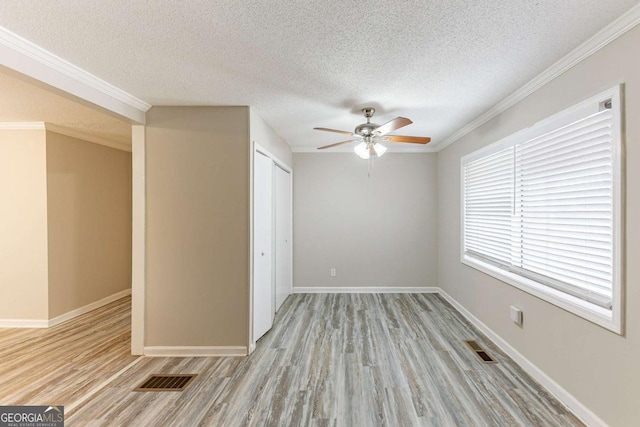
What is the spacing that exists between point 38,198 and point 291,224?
3.35 m

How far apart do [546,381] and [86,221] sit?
5620 mm

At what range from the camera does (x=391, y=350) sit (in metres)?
2.94

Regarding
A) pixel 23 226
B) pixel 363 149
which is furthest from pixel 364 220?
pixel 23 226

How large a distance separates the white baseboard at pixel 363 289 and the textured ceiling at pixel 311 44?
10.7ft

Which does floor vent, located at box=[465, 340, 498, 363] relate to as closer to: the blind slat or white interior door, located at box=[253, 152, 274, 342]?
the blind slat

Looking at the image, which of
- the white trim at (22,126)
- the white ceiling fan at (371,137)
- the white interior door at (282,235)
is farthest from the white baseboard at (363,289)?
the white trim at (22,126)

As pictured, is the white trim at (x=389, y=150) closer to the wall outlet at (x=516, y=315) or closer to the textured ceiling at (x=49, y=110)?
the textured ceiling at (x=49, y=110)

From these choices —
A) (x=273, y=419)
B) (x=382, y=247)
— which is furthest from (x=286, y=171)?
(x=273, y=419)

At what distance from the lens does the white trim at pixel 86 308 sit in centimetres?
369

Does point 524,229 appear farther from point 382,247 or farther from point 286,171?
point 286,171

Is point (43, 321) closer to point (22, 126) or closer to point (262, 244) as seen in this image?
point (22, 126)

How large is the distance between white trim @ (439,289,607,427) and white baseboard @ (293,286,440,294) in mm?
1448

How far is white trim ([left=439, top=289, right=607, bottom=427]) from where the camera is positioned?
189 cm

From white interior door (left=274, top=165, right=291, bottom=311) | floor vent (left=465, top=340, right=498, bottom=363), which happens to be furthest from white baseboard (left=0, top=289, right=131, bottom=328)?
floor vent (left=465, top=340, right=498, bottom=363)
